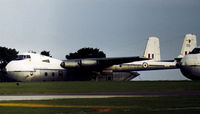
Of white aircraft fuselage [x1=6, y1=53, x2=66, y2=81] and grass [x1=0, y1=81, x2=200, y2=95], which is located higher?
white aircraft fuselage [x1=6, y1=53, x2=66, y2=81]

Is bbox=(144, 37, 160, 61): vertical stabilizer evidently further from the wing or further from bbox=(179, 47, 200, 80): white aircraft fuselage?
bbox=(179, 47, 200, 80): white aircraft fuselage

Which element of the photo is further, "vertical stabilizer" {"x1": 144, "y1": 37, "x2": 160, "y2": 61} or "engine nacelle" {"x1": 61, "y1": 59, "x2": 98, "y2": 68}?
"vertical stabilizer" {"x1": 144, "y1": 37, "x2": 160, "y2": 61}

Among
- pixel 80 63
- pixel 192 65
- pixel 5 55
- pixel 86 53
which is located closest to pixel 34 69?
pixel 80 63

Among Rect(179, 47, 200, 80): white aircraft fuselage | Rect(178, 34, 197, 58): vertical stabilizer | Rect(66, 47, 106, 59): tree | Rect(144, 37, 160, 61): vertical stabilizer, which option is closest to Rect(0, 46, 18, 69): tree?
Rect(66, 47, 106, 59): tree

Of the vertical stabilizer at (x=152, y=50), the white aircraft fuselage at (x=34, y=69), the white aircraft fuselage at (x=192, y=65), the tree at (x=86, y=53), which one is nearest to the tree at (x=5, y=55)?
the tree at (x=86, y=53)

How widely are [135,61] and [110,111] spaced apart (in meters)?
79.9

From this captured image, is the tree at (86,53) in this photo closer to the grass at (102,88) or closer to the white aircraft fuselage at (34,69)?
the white aircraft fuselage at (34,69)

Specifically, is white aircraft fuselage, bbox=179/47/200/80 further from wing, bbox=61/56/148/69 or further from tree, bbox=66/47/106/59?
tree, bbox=66/47/106/59

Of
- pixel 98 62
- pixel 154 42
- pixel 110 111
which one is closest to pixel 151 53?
pixel 154 42

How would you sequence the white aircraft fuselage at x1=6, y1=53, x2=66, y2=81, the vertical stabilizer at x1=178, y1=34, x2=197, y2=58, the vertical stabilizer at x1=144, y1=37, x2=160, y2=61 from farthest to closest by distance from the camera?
1. the vertical stabilizer at x1=144, y1=37, x2=160, y2=61
2. the white aircraft fuselage at x1=6, y1=53, x2=66, y2=81
3. the vertical stabilizer at x1=178, y1=34, x2=197, y2=58

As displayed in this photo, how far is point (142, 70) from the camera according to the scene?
10538 centimetres

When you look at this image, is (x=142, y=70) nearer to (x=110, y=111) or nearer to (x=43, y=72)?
(x=43, y=72)

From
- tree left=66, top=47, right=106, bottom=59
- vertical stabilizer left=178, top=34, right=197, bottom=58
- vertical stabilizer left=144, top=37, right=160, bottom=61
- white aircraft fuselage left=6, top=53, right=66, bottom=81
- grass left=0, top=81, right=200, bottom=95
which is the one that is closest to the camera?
grass left=0, top=81, right=200, bottom=95

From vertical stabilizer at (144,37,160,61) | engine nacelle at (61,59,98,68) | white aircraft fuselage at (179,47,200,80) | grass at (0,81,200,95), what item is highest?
vertical stabilizer at (144,37,160,61)
